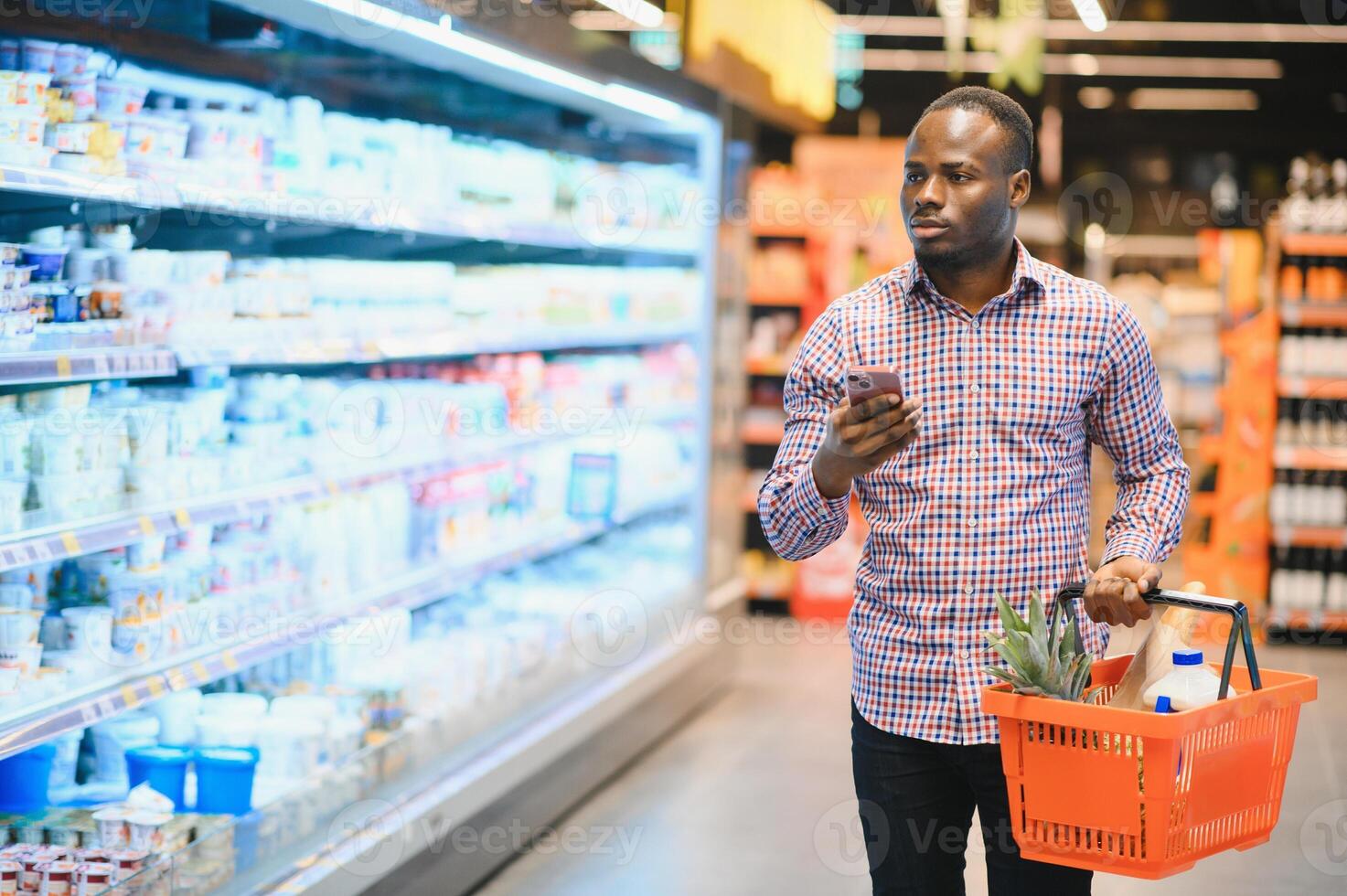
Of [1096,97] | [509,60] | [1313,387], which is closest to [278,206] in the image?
[509,60]

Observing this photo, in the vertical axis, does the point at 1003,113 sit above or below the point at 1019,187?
Result: above

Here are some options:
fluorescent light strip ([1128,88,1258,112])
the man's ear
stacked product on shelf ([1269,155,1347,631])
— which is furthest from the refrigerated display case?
fluorescent light strip ([1128,88,1258,112])

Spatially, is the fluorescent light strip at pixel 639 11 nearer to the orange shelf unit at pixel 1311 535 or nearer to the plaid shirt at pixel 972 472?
the plaid shirt at pixel 972 472

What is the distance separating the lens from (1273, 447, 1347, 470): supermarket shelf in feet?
25.4

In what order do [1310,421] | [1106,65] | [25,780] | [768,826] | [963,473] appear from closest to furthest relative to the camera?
1. [963,473]
2. [25,780]
3. [768,826]
4. [1310,421]
5. [1106,65]

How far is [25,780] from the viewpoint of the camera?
3.03 m

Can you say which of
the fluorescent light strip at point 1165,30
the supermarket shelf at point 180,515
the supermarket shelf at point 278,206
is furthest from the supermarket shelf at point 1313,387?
the supermarket shelf at point 180,515

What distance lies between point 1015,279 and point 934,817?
2.72 ft

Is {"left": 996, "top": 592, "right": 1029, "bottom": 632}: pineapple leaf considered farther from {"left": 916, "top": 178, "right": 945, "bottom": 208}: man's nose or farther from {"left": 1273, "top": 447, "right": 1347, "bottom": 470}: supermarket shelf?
{"left": 1273, "top": 447, "right": 1347, "bottom": 470}: supermarket shelf

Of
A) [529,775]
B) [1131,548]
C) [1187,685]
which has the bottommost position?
[529,775]

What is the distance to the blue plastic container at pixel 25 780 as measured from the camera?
3.01 metres

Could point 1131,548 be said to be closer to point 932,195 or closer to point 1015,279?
point 1015,279

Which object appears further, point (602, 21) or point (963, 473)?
point (602, 21)

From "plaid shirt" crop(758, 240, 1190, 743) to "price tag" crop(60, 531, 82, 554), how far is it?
1.38m
